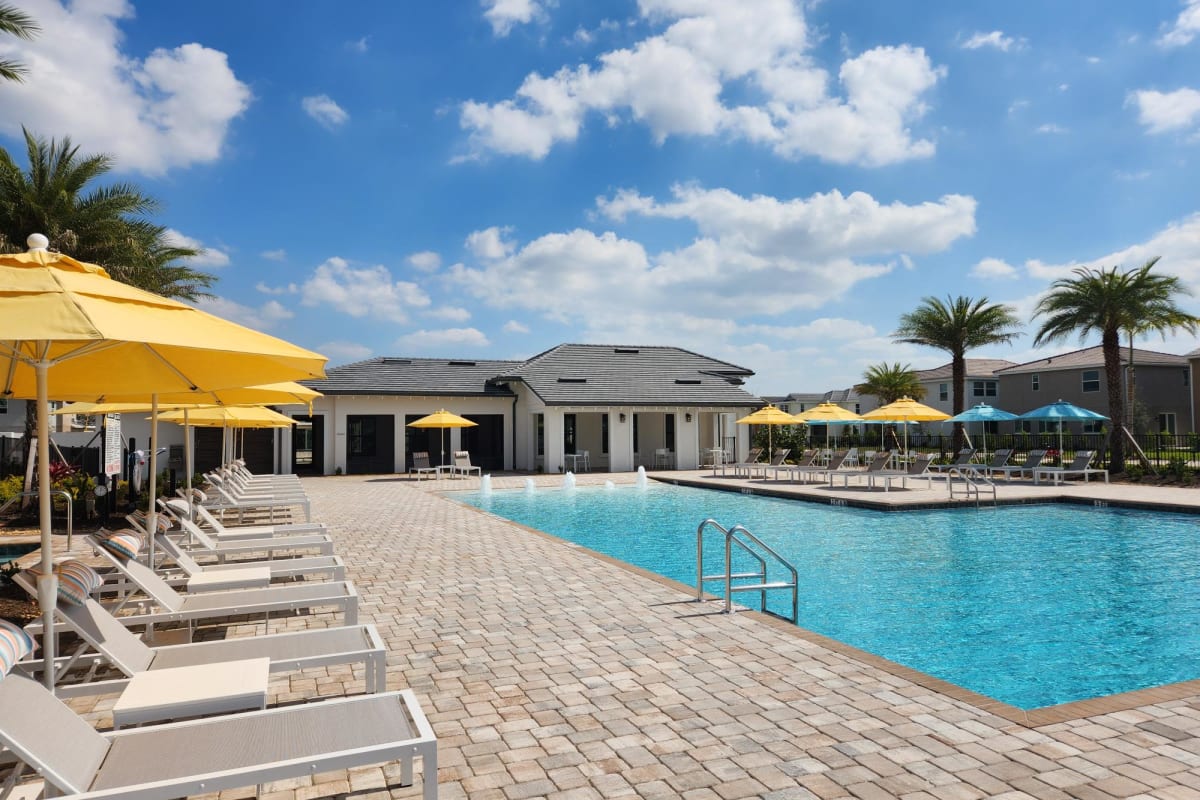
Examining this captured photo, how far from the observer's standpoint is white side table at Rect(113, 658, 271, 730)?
355 cm

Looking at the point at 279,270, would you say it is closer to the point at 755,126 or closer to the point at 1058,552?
the point at 755,126

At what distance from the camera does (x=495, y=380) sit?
3234 cm

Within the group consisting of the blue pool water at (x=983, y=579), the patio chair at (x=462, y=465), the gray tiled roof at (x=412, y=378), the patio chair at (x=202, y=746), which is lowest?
the blue pool water at (x=983, y=579)

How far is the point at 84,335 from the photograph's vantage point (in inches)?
125

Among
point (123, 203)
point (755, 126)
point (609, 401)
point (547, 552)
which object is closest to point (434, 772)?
point (547, 552)

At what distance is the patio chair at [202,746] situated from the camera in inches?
107

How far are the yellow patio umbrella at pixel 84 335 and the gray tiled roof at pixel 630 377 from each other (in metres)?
22.1

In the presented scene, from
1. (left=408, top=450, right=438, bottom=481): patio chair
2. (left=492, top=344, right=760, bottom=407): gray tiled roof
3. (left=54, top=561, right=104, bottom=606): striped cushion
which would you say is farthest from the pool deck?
(left=492, top=344, right=760, bottom=407): gray tiled roof

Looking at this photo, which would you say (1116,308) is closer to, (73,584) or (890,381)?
(890,381)

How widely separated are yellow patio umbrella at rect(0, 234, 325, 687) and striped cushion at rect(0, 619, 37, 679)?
57cm

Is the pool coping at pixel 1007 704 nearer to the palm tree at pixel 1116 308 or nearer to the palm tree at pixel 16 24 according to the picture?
the palm tree at pixel 16 24

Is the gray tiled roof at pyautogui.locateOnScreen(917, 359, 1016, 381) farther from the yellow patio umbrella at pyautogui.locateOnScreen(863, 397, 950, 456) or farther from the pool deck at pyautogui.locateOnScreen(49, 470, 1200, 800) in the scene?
the pool deck at pyautogui.locateOnScreen(49, 470, 1200, 800)

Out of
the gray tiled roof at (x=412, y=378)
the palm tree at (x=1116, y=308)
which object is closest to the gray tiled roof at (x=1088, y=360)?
the palm tree at (x=1116, y=308)

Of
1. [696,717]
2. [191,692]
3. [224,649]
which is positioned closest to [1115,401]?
[696,717]
